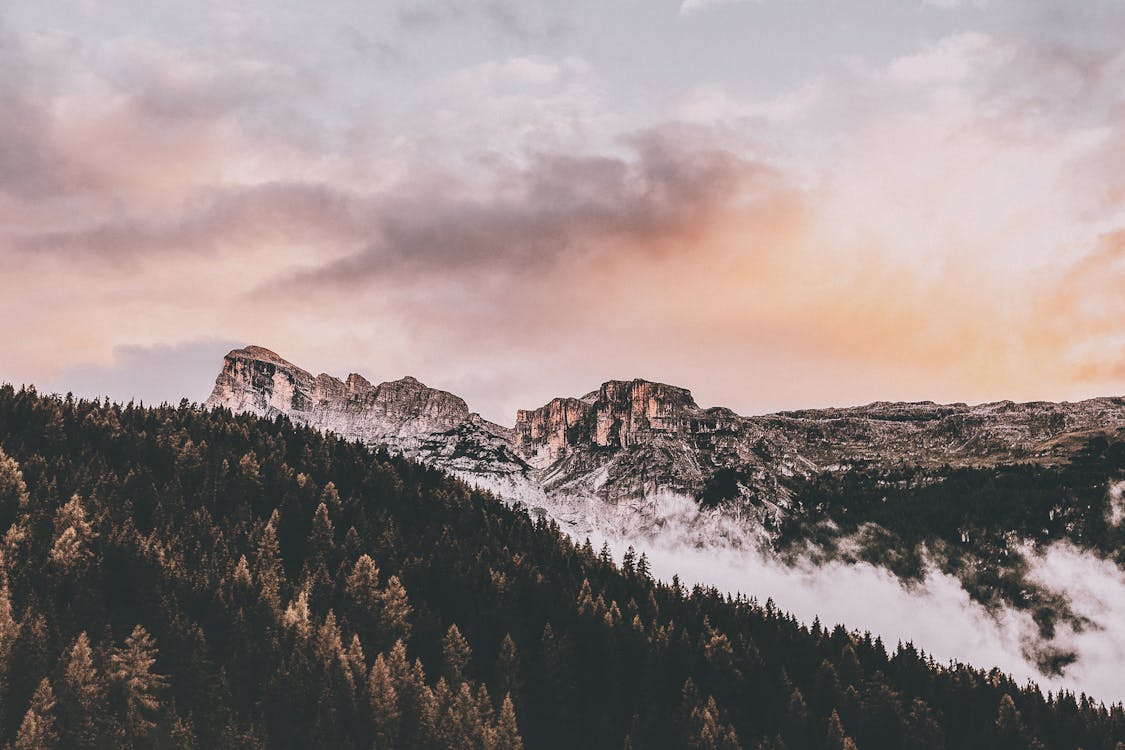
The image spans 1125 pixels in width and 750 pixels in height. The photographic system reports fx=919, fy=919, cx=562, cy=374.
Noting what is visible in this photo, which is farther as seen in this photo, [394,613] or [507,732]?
[394,613]

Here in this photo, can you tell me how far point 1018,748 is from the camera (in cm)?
14588

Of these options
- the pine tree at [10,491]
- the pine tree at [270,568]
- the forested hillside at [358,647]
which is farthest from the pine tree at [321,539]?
the pine tree at [10,491]

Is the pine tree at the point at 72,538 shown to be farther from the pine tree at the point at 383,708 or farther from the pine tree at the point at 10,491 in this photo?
the pine tree at the point at 383,708

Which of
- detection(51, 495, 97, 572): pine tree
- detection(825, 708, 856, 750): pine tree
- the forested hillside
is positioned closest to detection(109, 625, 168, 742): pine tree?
the forested hillside

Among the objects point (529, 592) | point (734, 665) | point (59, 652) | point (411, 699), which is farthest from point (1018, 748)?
point (59, 652)

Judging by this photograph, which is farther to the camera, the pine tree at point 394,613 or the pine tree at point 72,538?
the pine tree at point 394,613

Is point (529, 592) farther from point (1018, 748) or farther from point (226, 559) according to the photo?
point (1018, 748)

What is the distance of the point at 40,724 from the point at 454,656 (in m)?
55.2

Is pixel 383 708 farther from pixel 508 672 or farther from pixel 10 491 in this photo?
pixel 10 491

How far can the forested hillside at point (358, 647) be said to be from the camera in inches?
4306

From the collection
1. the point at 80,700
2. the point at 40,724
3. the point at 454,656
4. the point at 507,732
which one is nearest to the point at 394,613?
the point at 454,656

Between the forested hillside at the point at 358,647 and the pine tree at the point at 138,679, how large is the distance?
0.33 meters

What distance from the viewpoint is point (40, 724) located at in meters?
95.5

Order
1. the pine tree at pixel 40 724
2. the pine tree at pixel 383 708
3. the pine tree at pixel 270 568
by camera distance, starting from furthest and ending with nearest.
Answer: the pine tree at pixel 270 568, the pine tree at pixel 383 708, the pine tree at pixel 40 724
